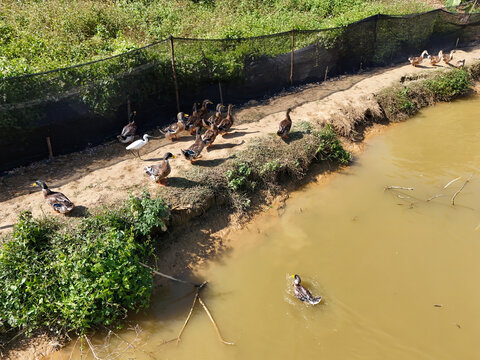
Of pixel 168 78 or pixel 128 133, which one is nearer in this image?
pixel 128 133

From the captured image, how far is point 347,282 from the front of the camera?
7.03 meters

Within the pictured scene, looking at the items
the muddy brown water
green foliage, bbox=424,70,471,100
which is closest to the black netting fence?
green foliage, bbox=424,70,471,100

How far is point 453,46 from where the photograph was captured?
17.4 metres

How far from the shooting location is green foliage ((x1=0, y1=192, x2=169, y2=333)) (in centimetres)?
595

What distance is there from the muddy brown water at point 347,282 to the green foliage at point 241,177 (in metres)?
0.91

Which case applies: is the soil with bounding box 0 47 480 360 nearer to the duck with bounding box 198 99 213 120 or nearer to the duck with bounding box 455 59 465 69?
the duck with bounding box 198 99 213 120

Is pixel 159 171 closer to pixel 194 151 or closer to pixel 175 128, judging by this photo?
pixel 194 151

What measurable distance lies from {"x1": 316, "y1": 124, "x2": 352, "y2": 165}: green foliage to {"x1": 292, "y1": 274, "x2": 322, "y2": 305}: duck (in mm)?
4640

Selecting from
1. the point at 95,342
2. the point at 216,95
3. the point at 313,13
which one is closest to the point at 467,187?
the point at 216,95

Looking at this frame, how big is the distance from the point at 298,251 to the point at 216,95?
6.36 m

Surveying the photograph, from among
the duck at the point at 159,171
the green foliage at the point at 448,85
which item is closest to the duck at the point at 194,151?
the duck at the point at 159,171

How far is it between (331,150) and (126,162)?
237 inches

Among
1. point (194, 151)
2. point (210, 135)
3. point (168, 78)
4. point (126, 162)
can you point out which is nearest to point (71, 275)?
point (126, 162)

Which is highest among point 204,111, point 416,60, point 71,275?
point 416,60
